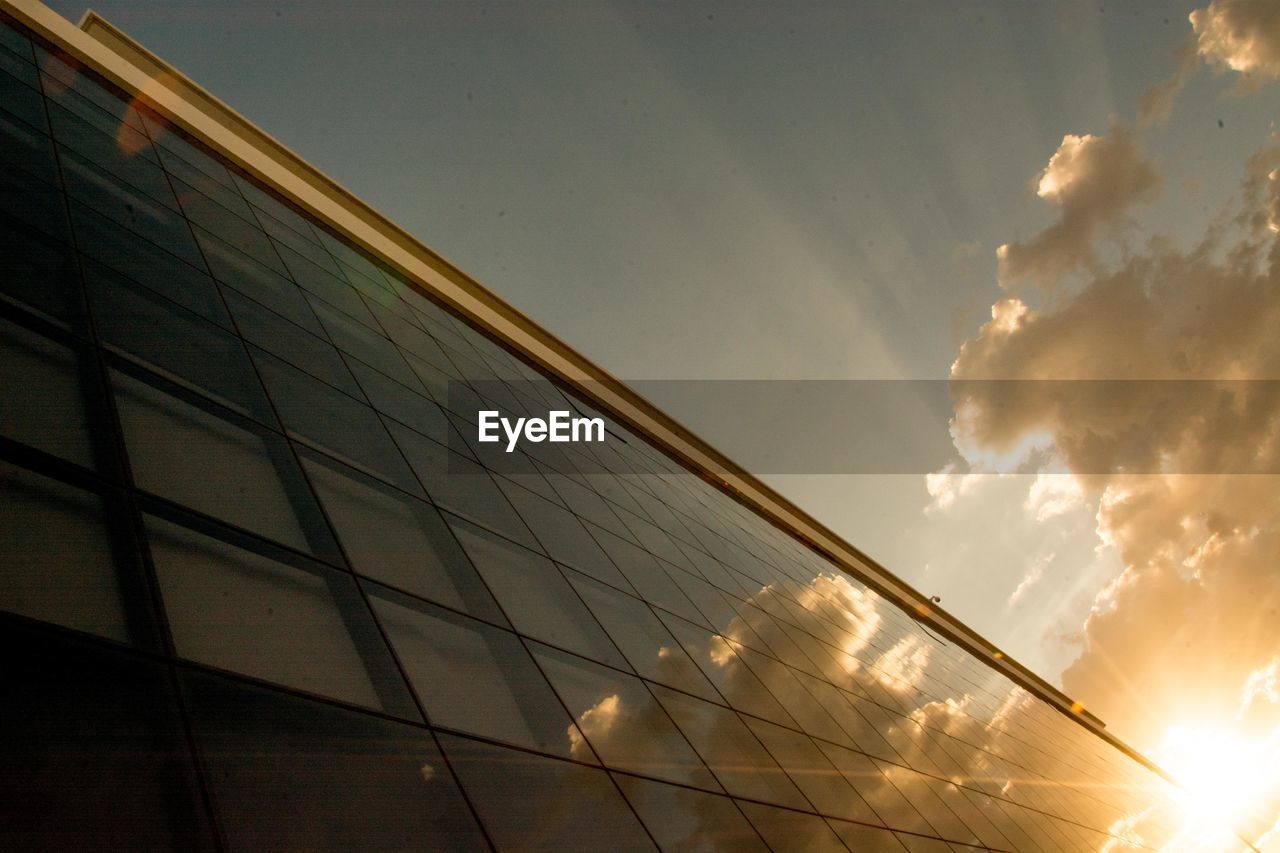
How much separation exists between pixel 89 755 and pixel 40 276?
179 inches

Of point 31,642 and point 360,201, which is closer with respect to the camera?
point 31,642

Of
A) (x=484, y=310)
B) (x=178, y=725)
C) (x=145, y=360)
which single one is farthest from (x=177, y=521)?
(x=484, y=310)

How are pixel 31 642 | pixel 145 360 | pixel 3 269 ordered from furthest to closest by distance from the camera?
pixel 145 360 → pixel 3 269 → pixel 31 642

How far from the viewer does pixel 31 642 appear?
2.96 m

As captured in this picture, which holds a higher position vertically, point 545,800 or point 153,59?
point 153,59

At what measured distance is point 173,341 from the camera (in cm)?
598

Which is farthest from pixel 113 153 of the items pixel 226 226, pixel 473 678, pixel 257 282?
pixel 473 678

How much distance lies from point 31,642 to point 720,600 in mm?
10699

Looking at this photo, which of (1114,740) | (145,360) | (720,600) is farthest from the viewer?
(1114,740)

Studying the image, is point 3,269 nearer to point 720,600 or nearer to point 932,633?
point 720,600

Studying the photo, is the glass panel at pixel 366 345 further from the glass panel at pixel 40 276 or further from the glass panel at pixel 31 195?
the glass panel at pixel 40 276

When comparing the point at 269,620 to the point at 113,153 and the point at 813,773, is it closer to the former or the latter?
the point at 813,773

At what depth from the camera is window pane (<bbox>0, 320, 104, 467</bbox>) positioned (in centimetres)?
394

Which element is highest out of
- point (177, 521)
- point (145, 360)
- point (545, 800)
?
point (145, 360)
